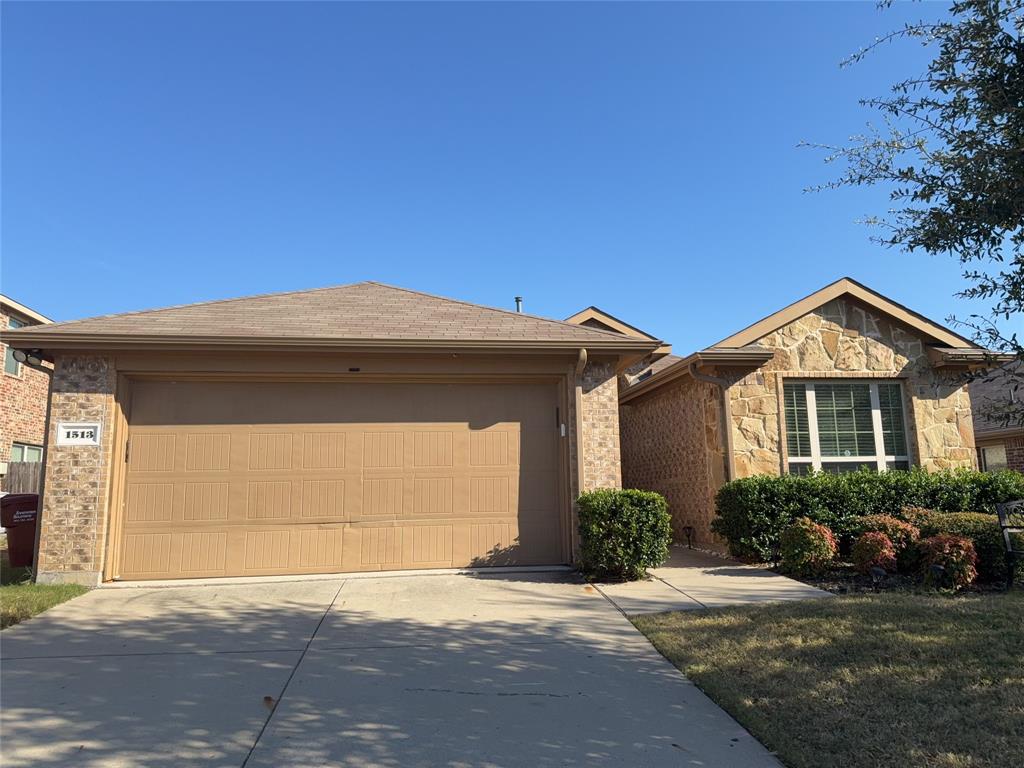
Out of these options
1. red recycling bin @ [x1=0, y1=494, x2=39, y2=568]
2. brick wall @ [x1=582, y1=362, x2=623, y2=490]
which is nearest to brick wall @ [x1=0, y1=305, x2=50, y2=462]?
red recycling bin @ [x1=0, y1=494, x2=39, y2=568]

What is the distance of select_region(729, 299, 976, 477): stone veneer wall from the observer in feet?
36.4

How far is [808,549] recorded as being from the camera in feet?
27.7

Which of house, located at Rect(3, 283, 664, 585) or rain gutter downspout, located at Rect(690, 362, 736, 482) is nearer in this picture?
house, located at Rect(3, 283, 664, 585)

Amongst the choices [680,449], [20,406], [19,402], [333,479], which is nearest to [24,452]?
[20,406]

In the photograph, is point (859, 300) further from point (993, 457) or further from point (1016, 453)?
point (993, 457)

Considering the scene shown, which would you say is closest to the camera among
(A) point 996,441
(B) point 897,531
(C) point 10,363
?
(B) point 897,531

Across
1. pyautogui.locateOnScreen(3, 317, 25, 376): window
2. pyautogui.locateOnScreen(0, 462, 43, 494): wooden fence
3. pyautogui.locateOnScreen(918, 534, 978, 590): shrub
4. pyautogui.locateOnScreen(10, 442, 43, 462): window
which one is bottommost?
pyautogui.locateOnScreen(918, 534, 978, 590): shrub

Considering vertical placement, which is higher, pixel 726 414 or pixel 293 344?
pixel 293 344

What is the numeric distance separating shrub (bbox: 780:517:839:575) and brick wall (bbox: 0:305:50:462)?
1919 centimetres

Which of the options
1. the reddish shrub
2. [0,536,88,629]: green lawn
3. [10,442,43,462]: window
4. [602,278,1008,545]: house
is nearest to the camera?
[0,536,88,629]: green lawn

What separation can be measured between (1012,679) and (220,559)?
27.0 feet

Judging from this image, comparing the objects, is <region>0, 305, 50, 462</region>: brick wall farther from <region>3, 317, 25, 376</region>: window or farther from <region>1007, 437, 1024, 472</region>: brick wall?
<region>1007, 437, 1024, 472</region>: brick wall

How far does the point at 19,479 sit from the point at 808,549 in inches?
761

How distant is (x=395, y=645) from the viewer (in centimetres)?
562
